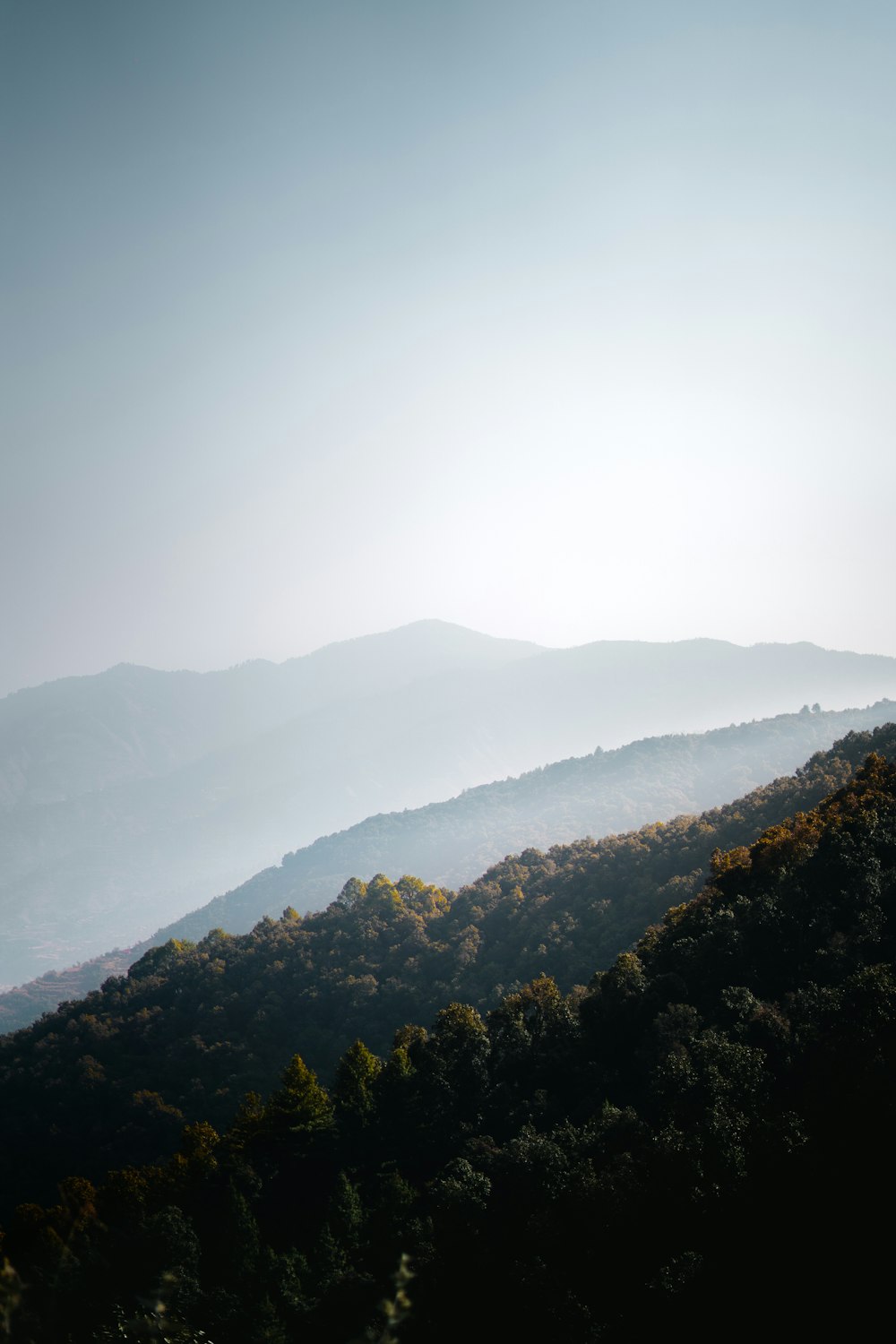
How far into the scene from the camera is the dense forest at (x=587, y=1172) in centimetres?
1969

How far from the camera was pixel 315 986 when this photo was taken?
68.4 metres

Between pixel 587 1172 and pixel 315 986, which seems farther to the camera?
pixel 315 986

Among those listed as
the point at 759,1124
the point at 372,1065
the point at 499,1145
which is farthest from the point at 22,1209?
the point at 759,1124

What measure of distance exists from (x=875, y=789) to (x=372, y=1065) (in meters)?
37.2

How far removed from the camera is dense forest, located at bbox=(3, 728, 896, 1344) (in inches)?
775

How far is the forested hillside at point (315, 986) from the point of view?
5394cm

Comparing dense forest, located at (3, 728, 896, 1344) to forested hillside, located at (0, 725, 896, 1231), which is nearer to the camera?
dense forest, located at (3, 728, 896, 1344)

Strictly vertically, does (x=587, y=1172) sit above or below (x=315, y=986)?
above

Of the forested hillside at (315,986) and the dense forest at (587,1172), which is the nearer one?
Answer: the dense forest at (587,1172)

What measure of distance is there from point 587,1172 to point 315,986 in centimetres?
4953

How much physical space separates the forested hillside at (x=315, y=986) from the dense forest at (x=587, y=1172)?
1779 centimetres

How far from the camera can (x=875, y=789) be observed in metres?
44.6

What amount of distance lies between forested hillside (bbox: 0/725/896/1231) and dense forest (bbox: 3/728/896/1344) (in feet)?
58.4

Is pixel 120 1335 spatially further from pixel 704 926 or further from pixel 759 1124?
pixel 704 926
